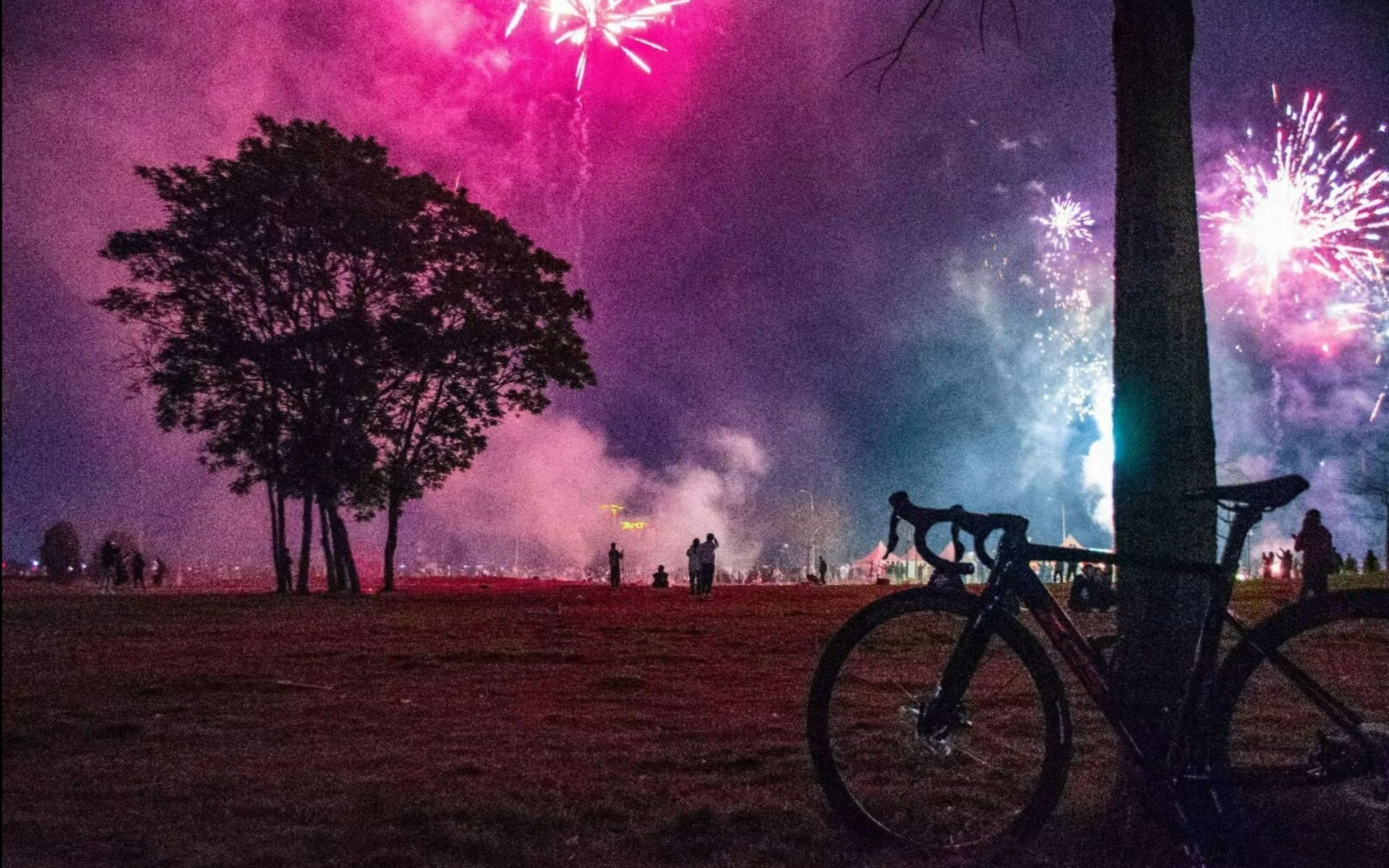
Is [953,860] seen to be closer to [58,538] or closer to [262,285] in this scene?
[58,538]

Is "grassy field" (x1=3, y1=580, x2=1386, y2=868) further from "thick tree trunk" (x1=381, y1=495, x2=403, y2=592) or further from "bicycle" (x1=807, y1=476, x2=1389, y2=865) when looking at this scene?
"thick tree trunk" (x1=381, y1=495, x2=403, y2=592)

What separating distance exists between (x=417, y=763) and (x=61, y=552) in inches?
96.8

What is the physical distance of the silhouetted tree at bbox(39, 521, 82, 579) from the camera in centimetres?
211

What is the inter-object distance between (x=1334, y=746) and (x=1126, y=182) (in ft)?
8.32

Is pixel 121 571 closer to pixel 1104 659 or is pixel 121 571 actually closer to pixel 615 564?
pixel 615 564

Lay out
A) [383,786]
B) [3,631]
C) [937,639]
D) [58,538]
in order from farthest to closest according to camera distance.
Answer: [383,786], [937,639], [58,538], [3,631]

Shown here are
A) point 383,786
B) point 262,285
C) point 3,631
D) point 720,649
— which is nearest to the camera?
point 3,631

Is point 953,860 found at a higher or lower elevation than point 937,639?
lower

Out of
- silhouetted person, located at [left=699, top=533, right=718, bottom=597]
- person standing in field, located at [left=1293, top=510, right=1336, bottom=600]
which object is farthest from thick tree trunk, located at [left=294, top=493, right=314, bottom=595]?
person standing in field, located at [left=1293, top=510, right=1336, bottom=600]

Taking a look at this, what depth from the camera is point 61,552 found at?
2332mm

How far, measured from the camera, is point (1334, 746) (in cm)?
342

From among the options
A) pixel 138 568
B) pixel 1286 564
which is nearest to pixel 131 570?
pixel 138 568

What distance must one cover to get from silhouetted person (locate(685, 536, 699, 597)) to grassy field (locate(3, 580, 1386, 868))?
67.1 ft

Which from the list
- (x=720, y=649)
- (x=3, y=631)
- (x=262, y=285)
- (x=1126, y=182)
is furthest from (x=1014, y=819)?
(x=262, y=285)
